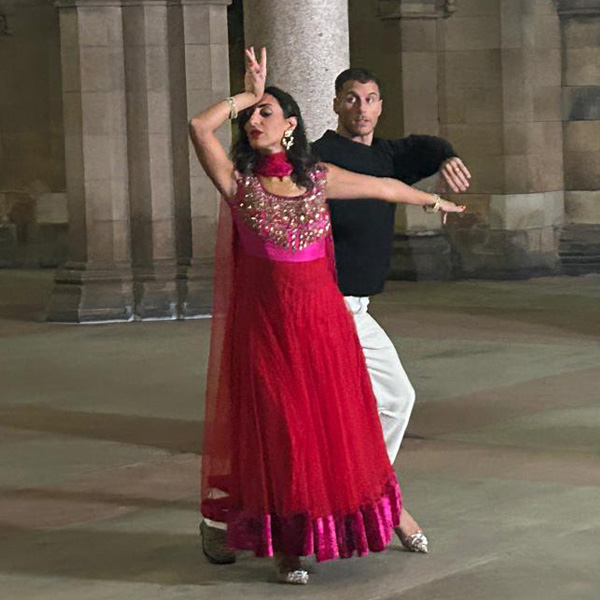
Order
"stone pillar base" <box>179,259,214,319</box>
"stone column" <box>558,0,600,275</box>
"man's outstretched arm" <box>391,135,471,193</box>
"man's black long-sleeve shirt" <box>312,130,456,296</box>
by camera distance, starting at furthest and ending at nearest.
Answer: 1. "stone column" <box>558,0,600,275</box>
2. "stone pillar base" <box>179,259,214,319</box>
3. "man's black long-sleeve shirt" <box>312,130,456,296</box>
4. "man's outstretched arm" <box>391,135,471,193</box>

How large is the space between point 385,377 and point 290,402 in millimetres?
764

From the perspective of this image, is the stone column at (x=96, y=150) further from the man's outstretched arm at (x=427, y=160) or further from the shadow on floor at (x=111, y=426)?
the man's outstretched arm at (x=427, y=160)

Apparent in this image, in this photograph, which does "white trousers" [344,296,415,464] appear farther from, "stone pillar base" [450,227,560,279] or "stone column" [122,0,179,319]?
"stone pillar base" [450,227,560,279]

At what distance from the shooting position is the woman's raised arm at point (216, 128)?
6.58 metres

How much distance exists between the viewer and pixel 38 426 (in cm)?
1014

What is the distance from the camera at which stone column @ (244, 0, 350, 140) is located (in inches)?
390

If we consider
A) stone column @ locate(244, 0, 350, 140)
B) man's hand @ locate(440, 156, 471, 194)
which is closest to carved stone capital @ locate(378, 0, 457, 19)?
stone column @ locate(244, 0, 350, 140)

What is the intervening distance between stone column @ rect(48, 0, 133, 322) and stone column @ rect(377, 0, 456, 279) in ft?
11.5

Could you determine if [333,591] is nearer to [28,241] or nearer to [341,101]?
[341,101]

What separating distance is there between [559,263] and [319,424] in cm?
1226

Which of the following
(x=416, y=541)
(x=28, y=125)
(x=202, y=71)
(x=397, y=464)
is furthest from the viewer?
(x=28, y=125)

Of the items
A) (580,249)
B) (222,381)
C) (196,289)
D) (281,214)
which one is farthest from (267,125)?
(580,249)

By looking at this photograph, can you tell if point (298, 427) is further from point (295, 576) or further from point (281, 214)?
point (281, 214)

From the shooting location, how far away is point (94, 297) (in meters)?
15.4
